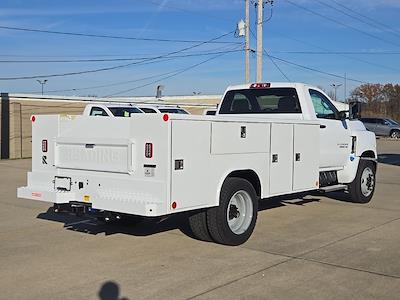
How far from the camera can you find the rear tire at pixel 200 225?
24.5 ft

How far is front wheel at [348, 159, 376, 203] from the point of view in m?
11.3

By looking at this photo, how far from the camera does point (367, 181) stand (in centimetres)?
1168

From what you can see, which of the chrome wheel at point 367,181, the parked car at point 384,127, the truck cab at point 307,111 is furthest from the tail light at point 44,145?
the parked car at point 384,127

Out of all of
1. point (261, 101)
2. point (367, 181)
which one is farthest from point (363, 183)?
point (261, 101)

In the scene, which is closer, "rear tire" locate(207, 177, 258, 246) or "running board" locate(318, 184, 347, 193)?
"rear tire" locate(207, 177, 258, 246)

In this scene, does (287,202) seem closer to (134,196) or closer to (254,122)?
(254,122)

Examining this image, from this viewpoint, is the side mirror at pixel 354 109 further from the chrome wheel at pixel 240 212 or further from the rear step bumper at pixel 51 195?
the rear step bumper at pixel 51 195

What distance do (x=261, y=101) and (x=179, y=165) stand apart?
4.26 metres

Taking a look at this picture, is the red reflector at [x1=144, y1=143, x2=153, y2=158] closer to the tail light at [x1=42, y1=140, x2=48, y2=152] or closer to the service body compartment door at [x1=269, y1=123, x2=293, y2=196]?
the tail light at [x1=42, y1=140, x2=48, y2=152]

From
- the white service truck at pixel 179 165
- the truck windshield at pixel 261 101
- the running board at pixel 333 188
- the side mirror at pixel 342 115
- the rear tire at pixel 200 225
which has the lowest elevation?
the rear tire at pixel 200 225

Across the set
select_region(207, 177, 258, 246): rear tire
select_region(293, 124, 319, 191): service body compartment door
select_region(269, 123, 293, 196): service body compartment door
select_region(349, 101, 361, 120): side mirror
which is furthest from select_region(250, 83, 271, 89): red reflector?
select_region(207, 177, 258, 246): rear tire

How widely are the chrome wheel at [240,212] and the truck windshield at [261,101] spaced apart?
9.19 feet

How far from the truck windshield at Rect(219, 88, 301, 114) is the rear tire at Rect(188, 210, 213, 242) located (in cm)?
341

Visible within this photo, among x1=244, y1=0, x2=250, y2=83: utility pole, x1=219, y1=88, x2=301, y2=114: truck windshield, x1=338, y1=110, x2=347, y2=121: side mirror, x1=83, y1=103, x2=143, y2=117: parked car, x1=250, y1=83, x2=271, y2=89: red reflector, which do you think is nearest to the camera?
x1=219, y1=88, x2=301, y2=114: truck windshield
